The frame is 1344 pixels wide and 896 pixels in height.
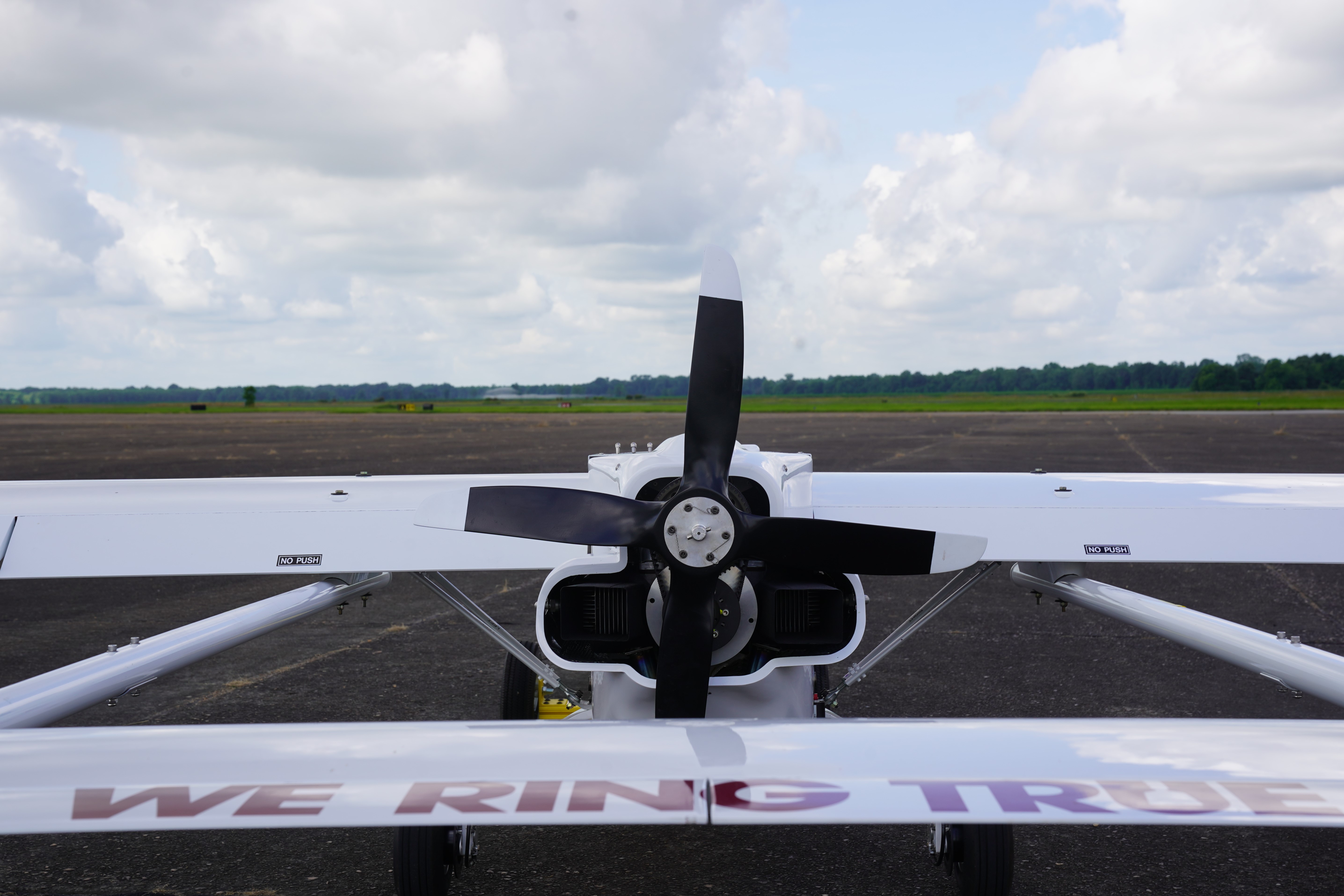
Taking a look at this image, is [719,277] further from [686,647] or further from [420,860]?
[420,860]

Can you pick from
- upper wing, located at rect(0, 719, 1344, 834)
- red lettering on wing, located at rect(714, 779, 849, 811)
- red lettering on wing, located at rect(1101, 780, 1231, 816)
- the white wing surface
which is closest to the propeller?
the white wing surface

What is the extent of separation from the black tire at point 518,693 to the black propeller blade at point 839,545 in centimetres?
240

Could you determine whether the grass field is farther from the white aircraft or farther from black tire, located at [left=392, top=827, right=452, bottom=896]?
black tire, located at [left=392, top=827, right=452, bottom=896]

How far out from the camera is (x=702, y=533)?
3.25 meters

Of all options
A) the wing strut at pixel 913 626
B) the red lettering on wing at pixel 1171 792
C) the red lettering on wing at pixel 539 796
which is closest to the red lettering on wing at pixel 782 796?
the red lettering on wing at pixel 539 796

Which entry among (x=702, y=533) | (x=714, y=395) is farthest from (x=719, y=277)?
(x=702, y=533)

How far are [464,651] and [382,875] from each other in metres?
3.56

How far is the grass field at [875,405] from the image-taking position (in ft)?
246

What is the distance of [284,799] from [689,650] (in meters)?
1.73

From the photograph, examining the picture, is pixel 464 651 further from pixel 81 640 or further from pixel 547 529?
pixel 547 529

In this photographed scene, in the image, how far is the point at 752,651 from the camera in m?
3.70

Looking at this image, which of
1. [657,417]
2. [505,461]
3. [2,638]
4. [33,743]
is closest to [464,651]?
[2,638]

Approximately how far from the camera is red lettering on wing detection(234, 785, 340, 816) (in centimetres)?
183

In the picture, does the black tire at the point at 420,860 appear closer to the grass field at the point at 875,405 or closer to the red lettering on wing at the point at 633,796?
the red lettering on wing at the point at 633,796
